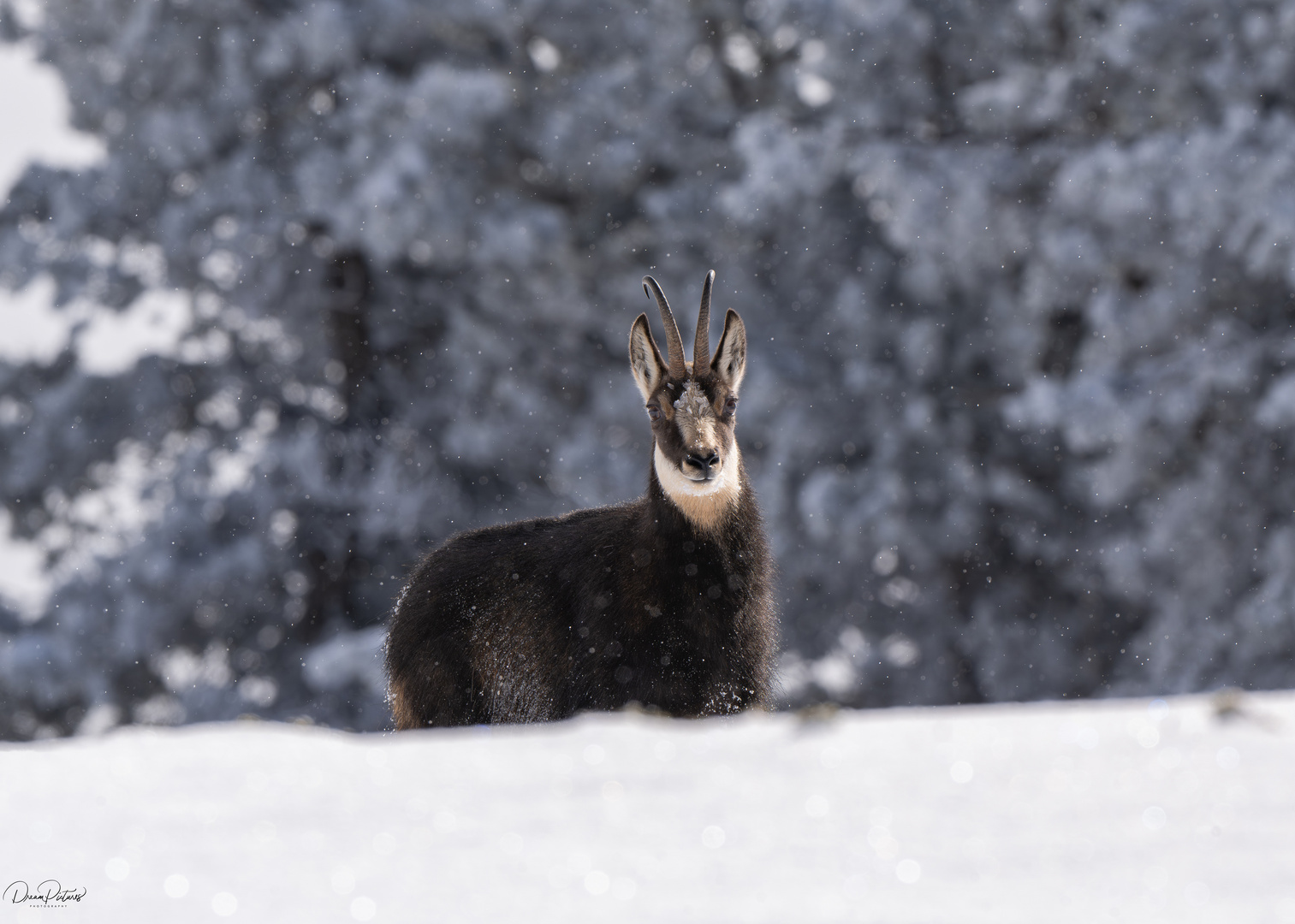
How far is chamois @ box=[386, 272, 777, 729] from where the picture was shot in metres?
4.84

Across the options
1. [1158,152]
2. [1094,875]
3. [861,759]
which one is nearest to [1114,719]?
[861,759]

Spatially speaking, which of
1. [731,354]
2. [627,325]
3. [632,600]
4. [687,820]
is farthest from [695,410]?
[627,325]

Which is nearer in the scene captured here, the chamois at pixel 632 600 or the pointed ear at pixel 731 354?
the chamois at pixel 632 600

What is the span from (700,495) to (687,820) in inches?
104

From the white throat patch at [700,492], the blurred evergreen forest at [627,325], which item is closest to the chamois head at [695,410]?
the white throat patch at [700,492]

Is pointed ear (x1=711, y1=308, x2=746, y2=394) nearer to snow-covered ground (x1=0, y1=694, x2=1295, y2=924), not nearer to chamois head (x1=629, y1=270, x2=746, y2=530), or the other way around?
chamois head (x1=629, y1=270, x2=746, y2=530)

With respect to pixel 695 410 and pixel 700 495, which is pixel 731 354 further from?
pixel 700 495

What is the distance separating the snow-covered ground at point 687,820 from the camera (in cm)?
228

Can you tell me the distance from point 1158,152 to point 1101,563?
4.66 metres

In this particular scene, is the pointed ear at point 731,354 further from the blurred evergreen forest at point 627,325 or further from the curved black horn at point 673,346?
the blurred evergreen forest at point 627,325

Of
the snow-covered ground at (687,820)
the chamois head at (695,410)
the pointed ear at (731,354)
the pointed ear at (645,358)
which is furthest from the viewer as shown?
the pointed ear at (731,354)

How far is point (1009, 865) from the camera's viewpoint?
238 cm

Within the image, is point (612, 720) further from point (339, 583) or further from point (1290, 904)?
point (339, 583)

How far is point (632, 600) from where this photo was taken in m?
4.96
